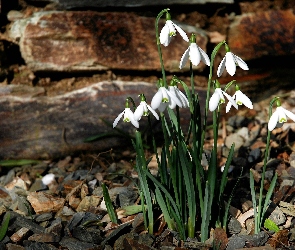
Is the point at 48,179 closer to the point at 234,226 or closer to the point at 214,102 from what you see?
the point at 234,226

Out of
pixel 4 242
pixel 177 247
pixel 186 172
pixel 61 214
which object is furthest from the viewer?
pixel 61 214

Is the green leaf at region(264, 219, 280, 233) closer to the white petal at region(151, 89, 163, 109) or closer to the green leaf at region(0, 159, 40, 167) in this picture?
the white petal at region(151, 89, 163, 109)

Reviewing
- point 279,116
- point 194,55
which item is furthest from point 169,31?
point 279,116

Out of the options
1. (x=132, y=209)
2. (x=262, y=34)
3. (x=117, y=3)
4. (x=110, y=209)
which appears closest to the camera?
(x=110, y=209)

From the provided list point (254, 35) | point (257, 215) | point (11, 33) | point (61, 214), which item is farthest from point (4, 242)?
point (254, 35)

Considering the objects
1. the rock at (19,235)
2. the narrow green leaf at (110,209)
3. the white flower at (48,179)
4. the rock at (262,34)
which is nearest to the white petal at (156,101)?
the narrow green leaf at (110,209)

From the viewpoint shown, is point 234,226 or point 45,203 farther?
point 45,203

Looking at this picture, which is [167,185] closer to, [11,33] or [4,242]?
[4,242]
